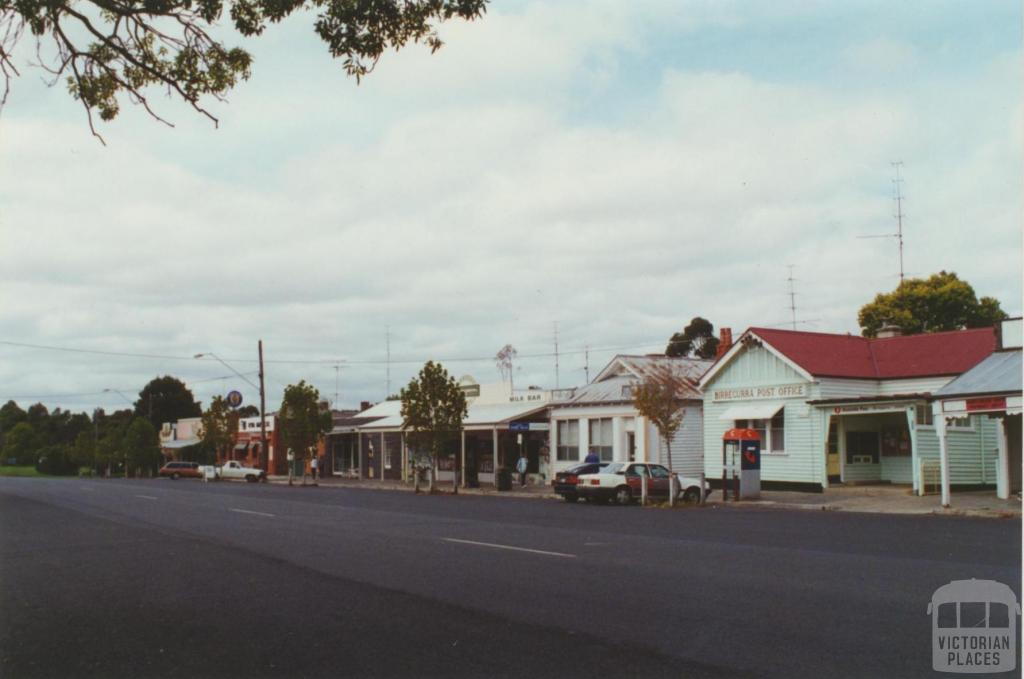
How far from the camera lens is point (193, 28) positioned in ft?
34.9

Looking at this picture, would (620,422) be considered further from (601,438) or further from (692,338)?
(692,338)

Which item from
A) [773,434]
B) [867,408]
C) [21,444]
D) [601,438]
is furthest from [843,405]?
[21,444]

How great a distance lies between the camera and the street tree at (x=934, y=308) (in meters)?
63.9

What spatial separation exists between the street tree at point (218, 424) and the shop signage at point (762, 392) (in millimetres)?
46245

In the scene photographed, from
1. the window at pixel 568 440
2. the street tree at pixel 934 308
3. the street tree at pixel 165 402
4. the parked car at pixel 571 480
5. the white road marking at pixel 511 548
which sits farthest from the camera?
the street tree at pixel 165 402

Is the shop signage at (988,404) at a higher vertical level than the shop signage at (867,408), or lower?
higher

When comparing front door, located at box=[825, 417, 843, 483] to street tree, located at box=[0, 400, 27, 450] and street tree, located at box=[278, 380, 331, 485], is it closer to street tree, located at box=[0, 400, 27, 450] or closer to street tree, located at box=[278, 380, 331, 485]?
street tree, located at box=[278, 380, 331, 485]

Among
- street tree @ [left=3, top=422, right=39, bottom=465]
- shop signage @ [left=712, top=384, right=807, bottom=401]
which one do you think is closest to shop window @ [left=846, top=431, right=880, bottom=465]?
shop signage @ [left=712, top=384, right=807, bottom=401]

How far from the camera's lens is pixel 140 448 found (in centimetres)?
8306

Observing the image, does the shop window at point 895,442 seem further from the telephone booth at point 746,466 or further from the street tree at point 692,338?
the street tree at point 692,338

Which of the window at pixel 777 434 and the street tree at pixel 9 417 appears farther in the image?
the street tree at pixel 9 417

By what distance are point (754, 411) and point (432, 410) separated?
564 inches

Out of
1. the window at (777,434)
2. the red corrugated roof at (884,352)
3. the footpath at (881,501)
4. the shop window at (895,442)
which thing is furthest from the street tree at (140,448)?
the shop window at (895,442)

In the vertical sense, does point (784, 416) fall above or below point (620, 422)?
above
